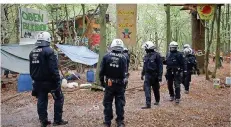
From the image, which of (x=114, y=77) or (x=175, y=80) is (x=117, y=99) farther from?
(x=175, y=80)

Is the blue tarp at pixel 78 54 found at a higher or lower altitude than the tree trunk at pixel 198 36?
lower

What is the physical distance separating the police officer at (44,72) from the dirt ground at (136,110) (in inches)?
26.7

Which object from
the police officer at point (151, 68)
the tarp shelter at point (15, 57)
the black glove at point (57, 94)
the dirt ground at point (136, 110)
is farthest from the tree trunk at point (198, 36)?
the black glove at point (57, 94)

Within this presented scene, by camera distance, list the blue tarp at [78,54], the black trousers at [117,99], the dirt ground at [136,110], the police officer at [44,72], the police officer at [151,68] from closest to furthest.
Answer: the police officer at [44,72]
the black trousers at [117,99]
the dirt ground at [136,110]
the police officer at [151,68]
the blue tarp at [78,54]

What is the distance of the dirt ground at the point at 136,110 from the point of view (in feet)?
23.1

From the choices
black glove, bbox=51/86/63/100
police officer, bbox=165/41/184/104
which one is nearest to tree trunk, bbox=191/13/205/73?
police officer, bbox=165/41/184/104

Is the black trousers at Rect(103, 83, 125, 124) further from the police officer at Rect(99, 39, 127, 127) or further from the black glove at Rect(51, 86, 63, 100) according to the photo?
the black glove at Rect(51, 86, 63, 100)

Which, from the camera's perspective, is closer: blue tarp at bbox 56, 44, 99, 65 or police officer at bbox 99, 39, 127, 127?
police officer at bbox 99, 39, 127, 127

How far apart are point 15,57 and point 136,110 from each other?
623 cm

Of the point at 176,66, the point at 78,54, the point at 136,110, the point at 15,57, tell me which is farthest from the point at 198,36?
the point at 136,110

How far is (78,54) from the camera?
1448 cm

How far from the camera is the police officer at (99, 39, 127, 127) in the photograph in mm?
6363

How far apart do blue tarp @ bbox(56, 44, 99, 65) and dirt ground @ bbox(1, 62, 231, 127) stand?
111 inches

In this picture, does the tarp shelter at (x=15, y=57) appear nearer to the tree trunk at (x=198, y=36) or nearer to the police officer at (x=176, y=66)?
the police officer at (x=176, y=66)
